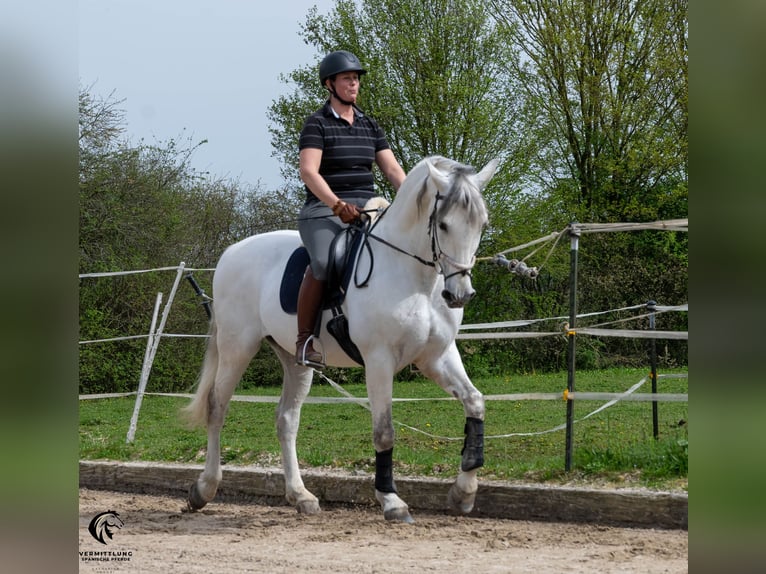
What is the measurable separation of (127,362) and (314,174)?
12.6 meters

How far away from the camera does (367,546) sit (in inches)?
192

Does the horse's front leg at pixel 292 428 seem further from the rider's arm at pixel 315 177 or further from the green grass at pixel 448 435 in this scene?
the rider's arm at pixel 315 177

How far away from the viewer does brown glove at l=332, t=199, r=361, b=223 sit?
19.0ft

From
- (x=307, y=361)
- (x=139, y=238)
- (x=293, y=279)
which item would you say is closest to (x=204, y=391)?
(x=293, y=279)

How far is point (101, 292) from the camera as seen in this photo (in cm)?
1797

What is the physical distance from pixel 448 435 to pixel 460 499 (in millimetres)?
4749

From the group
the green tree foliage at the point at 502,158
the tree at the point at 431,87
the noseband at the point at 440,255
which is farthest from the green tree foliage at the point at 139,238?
the noseband at the point at 440,255

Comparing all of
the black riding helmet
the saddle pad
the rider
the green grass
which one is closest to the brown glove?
the rider

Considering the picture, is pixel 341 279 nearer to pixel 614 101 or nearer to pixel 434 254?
pixel 434 254

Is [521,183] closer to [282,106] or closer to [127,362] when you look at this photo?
[282,106]

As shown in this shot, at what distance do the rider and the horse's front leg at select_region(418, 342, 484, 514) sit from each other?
2.71 feet

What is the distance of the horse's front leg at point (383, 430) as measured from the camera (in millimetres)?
5590

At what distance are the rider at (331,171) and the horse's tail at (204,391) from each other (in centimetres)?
142
